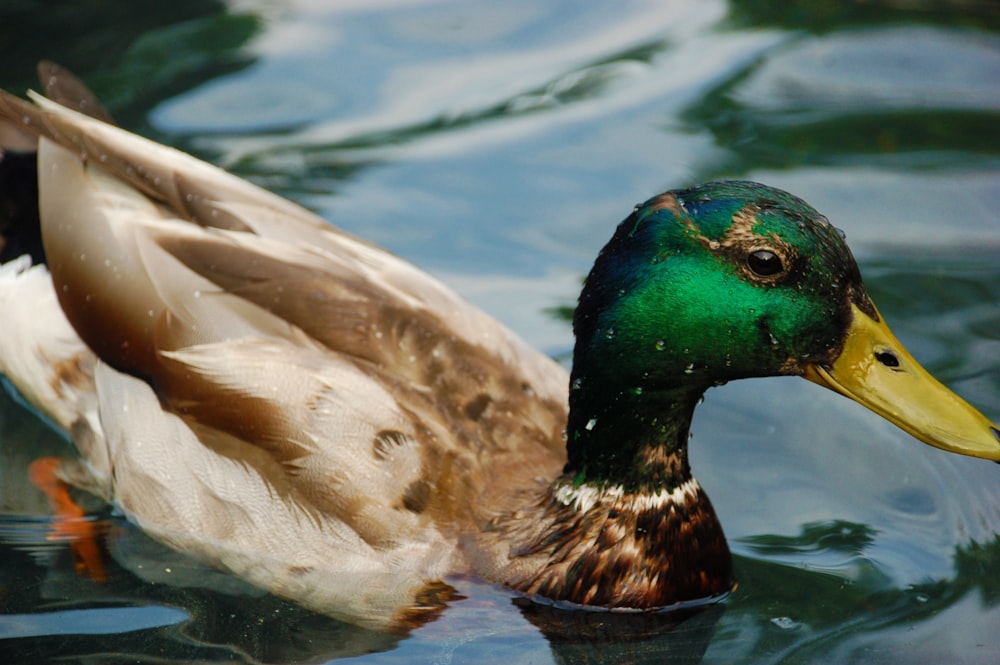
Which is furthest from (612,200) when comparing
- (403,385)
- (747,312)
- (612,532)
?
(747,312)

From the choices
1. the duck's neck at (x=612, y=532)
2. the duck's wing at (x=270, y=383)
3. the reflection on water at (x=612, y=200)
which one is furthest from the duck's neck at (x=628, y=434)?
the reflection on water at (x=612, y=200)

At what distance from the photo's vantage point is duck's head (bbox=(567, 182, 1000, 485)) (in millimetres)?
3354

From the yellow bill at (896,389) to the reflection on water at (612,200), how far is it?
30.2 inches

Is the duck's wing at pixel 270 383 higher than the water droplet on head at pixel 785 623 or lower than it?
higher

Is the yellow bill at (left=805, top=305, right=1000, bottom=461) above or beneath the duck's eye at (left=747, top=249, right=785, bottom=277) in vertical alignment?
beneath

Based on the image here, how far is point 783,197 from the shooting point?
339cm

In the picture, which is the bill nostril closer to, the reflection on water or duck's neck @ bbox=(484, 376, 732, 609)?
duck's neck @ bbox=(484, 376, 732, 609)

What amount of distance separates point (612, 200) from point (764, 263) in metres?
2.98

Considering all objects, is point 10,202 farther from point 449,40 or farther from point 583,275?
point 449,40

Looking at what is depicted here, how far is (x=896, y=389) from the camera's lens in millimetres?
3422

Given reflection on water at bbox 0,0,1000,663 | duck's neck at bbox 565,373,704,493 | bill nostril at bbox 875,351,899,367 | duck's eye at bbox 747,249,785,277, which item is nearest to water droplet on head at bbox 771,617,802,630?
reflection on water at bbox 0,0,1000,663

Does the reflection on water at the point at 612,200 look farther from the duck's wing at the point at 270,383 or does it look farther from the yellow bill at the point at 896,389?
the yellow bill at the point at 896,389

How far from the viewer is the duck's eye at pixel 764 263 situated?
334 cm

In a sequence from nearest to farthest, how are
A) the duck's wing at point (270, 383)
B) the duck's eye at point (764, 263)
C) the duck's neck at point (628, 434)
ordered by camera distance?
the duck's eye at point (764, 263)
the duck's neck at point (628, 434)
the duck's wing at point (270, 383)
